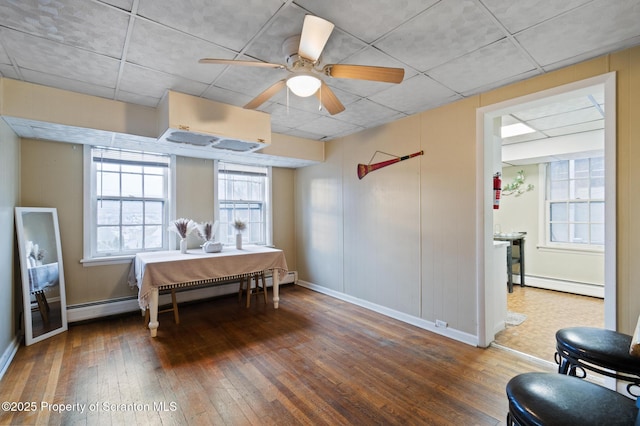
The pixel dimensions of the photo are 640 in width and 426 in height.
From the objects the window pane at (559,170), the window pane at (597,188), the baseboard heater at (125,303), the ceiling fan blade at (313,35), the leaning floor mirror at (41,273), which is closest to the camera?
the ceiling fan blade at (313,35)

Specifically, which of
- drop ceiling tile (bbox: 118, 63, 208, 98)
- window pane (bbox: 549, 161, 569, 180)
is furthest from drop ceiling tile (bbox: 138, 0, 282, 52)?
window pane (bbox: 549, 161, 569, 180)

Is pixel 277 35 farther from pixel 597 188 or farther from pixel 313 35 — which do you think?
pixel 597 188

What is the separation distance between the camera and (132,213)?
404cm

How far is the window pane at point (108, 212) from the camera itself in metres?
3.80

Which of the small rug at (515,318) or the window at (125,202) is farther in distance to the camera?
the window at (125,202)

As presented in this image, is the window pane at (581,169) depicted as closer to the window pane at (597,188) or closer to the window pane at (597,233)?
the window pane at (597,188)

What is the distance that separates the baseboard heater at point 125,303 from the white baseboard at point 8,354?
0.63 metres

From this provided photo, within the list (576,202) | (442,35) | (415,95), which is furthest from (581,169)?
(442,35)

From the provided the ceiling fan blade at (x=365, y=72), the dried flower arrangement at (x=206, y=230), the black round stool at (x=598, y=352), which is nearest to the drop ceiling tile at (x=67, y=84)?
the dried flower arrangement at (x=206, y=230)

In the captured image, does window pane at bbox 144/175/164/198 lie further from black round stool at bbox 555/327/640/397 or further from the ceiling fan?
black round stool at bbox 555/327/640/397

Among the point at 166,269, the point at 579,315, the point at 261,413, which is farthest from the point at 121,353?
the point at 579,315

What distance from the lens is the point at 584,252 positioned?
4934mm

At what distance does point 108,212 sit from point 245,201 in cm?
198

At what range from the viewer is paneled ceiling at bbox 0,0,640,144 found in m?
1.69
